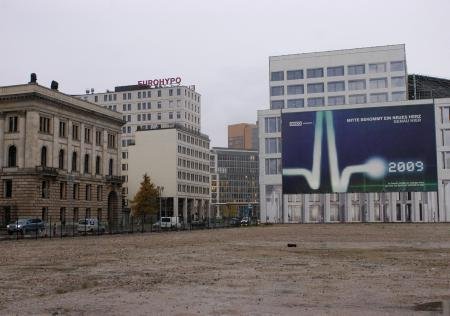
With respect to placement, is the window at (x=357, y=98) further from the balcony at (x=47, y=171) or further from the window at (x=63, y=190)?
the balcony at (x=47, y=171)

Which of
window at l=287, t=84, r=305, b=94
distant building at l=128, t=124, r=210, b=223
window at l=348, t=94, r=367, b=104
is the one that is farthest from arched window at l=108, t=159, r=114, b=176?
window at l=348, t=94, r=367, b=104

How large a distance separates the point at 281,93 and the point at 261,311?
4848 inches

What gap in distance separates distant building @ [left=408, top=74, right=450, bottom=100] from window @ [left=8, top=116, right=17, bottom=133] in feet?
293

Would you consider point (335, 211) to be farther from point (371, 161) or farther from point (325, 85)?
point (325, 85)

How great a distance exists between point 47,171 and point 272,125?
46839 millimetres

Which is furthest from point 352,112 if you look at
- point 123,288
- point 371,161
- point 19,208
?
point 123,288

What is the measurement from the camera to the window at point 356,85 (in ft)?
425

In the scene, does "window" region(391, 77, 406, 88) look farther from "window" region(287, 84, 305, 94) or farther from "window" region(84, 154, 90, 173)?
"window" region(84, 154, 90, 173)

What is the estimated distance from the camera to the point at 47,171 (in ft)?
274

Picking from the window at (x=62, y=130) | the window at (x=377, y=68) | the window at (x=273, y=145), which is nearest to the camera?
the window at (x=62, y=130)

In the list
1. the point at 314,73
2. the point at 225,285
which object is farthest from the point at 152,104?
the point at 225,285

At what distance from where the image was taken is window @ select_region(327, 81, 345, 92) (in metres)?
131

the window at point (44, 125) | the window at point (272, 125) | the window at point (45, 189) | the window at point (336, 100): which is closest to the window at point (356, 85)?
the window at point (336, 100)

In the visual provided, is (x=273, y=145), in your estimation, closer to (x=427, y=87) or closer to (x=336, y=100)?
(x=336, y=100)
